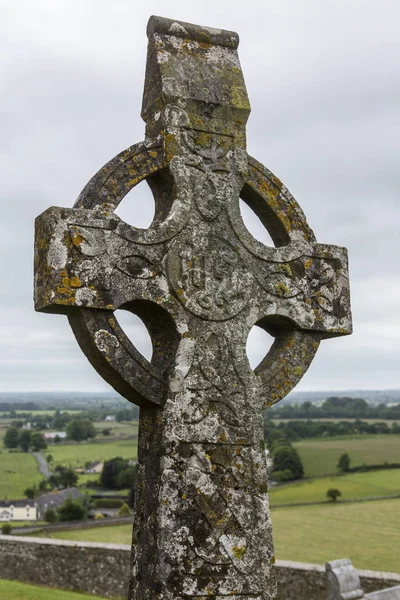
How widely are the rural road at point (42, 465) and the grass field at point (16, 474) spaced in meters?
0.48

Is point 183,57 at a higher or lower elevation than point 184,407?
higher

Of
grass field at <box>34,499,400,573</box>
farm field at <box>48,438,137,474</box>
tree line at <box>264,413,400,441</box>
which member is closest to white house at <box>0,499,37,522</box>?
grass field at <box>34,499,400,573</box>

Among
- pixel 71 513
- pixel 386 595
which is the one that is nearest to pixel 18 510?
pixel 71 513

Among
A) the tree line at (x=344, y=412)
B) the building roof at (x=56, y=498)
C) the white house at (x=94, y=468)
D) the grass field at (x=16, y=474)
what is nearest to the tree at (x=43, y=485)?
the grass field at (x=16, y=474)

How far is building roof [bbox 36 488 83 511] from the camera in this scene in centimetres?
5112

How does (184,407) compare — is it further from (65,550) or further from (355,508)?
(355,508)

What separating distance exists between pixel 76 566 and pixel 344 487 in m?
31.2

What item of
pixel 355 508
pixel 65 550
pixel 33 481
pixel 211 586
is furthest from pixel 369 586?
pixel 33 481

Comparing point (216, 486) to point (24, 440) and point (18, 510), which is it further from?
point (24, 440)

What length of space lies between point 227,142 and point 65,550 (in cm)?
1490

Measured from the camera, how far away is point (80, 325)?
168 inches

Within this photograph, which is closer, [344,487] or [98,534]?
[98,534]

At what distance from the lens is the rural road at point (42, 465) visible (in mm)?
71500

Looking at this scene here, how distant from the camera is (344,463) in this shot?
54062mm
